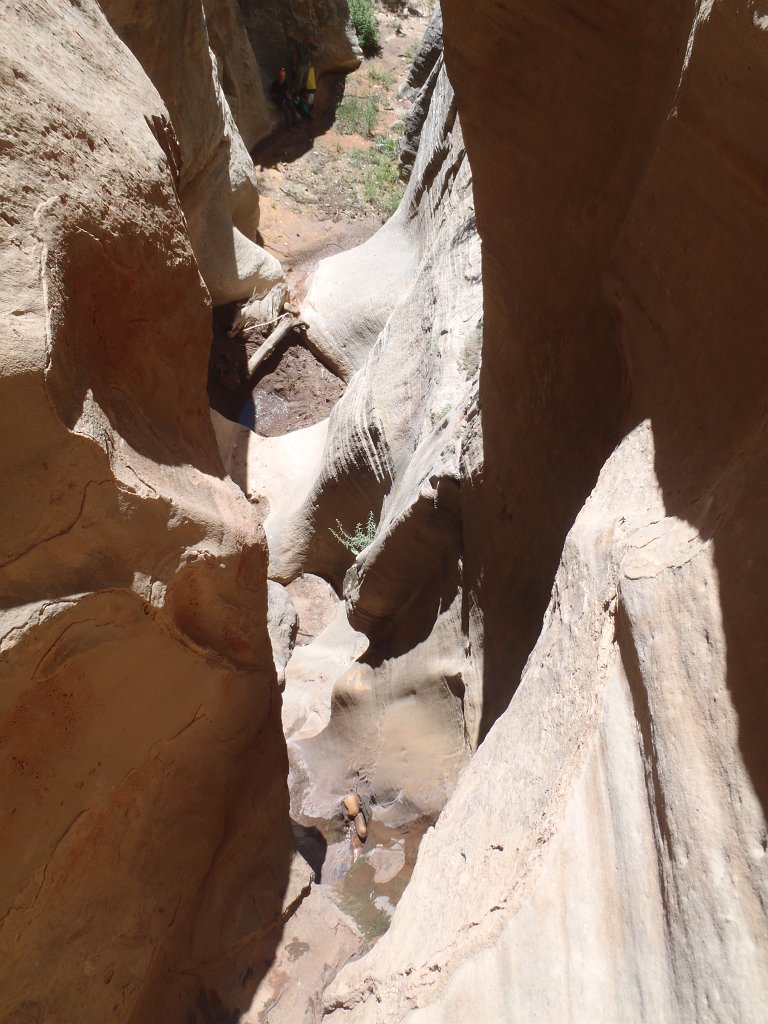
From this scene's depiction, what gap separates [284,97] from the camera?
9.11m

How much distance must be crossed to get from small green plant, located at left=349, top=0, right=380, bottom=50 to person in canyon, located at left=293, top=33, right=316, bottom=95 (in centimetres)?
122

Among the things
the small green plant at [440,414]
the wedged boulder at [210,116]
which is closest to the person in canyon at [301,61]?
the wedged boulder at [210,116]

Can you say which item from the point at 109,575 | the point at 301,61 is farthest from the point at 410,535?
the point at 301,61

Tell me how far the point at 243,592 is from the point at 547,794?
3.70ft

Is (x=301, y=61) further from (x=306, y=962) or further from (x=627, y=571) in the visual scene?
(x=306, y=962)

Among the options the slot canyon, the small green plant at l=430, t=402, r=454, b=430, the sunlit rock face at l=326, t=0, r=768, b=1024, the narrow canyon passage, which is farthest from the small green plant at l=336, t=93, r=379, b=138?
the sunlit rock face at l=326, t=0, r=768, b=1024

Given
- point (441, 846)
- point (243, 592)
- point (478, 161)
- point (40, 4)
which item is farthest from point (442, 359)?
point (441, 846)

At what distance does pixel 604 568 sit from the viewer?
4.63 ft

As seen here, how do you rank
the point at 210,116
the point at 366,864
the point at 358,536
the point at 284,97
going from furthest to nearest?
the point at 284,97
the point at 210,116
the point at 358,536
the point at 366,864

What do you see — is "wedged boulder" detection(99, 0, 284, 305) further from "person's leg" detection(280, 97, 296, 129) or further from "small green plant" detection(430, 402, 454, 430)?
"small green plant" detection(430, 402, 454, 430)

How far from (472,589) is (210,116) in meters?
4.44

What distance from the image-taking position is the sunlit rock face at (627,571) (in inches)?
37.4

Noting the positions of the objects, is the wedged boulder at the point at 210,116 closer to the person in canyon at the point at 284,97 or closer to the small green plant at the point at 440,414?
the person in canyon at the point at 284,97

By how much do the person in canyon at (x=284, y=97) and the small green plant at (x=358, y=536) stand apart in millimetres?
6969
